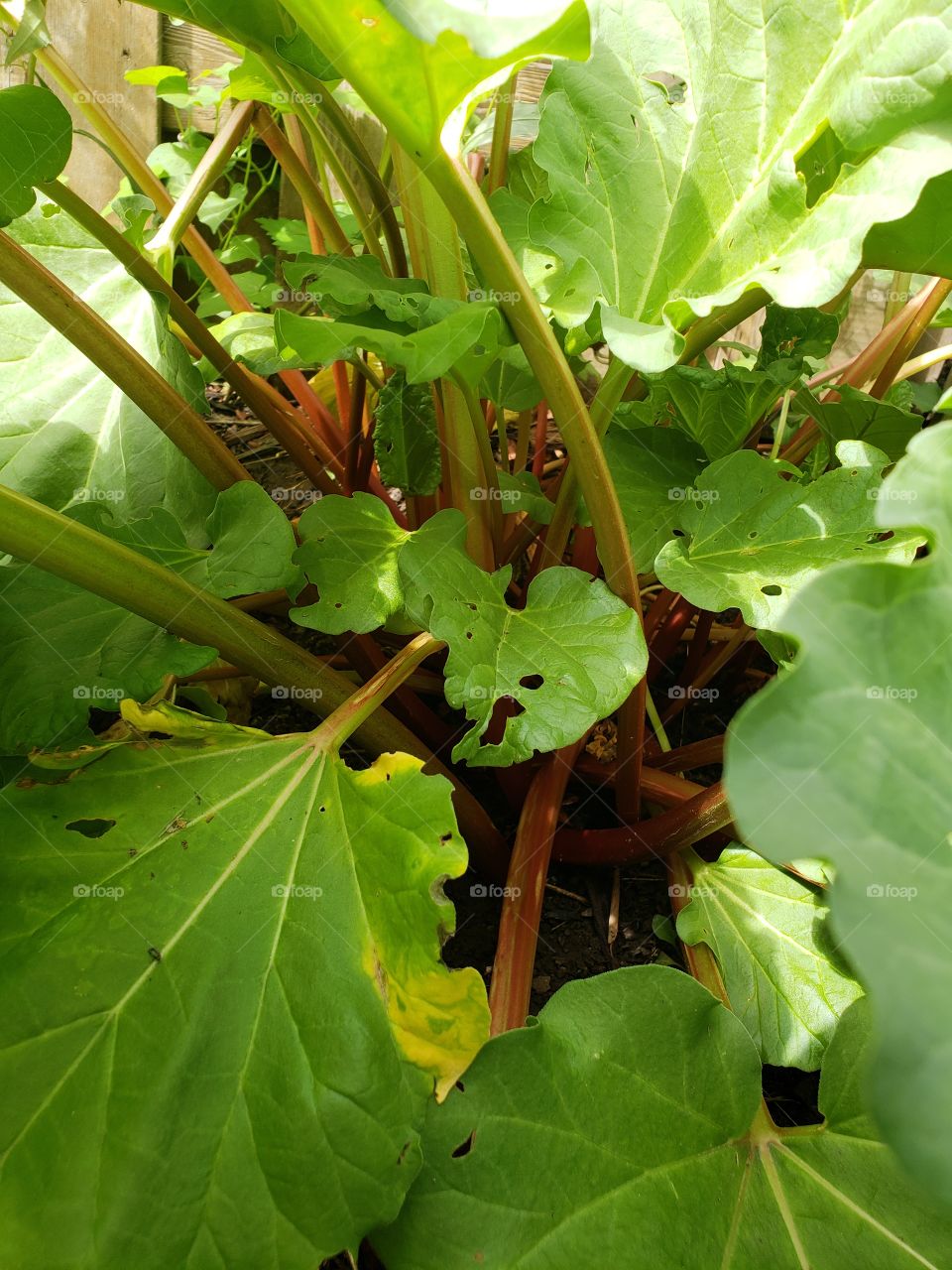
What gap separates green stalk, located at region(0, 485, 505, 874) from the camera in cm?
71

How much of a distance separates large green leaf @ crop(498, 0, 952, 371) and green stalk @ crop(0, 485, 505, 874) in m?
0.39

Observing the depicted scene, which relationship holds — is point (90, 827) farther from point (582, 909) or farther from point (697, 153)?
point (697, 153)

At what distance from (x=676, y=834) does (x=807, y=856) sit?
1.94 feet

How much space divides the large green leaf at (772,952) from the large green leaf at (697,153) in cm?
52

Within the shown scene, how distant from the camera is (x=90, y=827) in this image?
31.3 inches

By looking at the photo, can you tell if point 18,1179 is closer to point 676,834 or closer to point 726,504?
point 676,834

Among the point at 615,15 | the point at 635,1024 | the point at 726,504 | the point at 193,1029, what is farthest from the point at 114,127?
the point at 635,1024

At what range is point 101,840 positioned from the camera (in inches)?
29.9

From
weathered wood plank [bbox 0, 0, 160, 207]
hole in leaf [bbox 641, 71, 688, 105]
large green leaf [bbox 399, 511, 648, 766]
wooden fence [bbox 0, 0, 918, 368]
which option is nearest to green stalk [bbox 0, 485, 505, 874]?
large green leaf [bbox 399, 511, 648, 766]

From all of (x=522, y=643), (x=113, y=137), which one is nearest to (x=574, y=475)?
(x=522, y=643)

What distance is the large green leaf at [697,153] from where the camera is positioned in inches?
28.6

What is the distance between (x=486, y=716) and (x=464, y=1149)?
1.08 ft

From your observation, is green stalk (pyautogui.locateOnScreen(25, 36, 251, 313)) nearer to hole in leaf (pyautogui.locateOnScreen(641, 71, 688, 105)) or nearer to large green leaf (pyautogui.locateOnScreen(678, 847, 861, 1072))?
hole in leaf (pyautogui.locateOnScreen(641, 71, 688, 105))

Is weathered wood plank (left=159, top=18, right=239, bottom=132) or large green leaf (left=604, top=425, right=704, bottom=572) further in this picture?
weathered wood plank (left=159, top=18, right=239, bottom=132)
